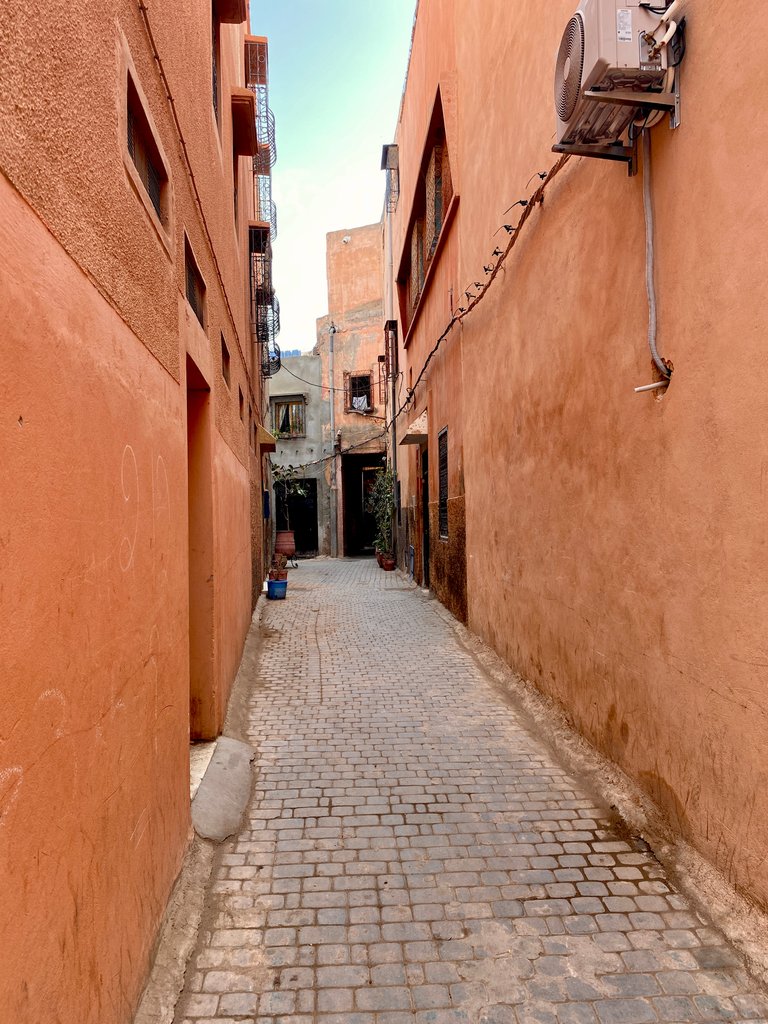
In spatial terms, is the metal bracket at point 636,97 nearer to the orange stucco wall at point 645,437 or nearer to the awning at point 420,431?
the orange stucco wall at point 645,437


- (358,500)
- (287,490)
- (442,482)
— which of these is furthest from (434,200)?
(358,500)

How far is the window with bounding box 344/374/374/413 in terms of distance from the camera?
78.8 ft

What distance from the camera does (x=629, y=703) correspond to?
381 cm

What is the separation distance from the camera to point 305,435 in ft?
80.4

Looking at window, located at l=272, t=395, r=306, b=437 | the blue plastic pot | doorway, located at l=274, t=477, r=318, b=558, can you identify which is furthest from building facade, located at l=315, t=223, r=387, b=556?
the blue plastic pot

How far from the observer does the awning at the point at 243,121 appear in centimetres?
763

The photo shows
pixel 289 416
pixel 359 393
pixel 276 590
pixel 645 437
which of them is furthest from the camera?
pixel 289 416

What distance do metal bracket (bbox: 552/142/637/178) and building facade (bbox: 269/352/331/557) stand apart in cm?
2068

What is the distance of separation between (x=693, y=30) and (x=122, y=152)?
8.77ft

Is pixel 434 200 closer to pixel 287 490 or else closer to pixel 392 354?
pixel 392 354

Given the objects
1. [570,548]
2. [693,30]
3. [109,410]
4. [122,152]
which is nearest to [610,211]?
[693,30]

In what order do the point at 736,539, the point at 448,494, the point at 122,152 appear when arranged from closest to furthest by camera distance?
the point at 122,152
the point at 736,539
the point at 448,494

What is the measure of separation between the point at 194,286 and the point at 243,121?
5101mm

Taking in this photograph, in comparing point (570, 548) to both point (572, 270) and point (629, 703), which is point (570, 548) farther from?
point (572, 270)
